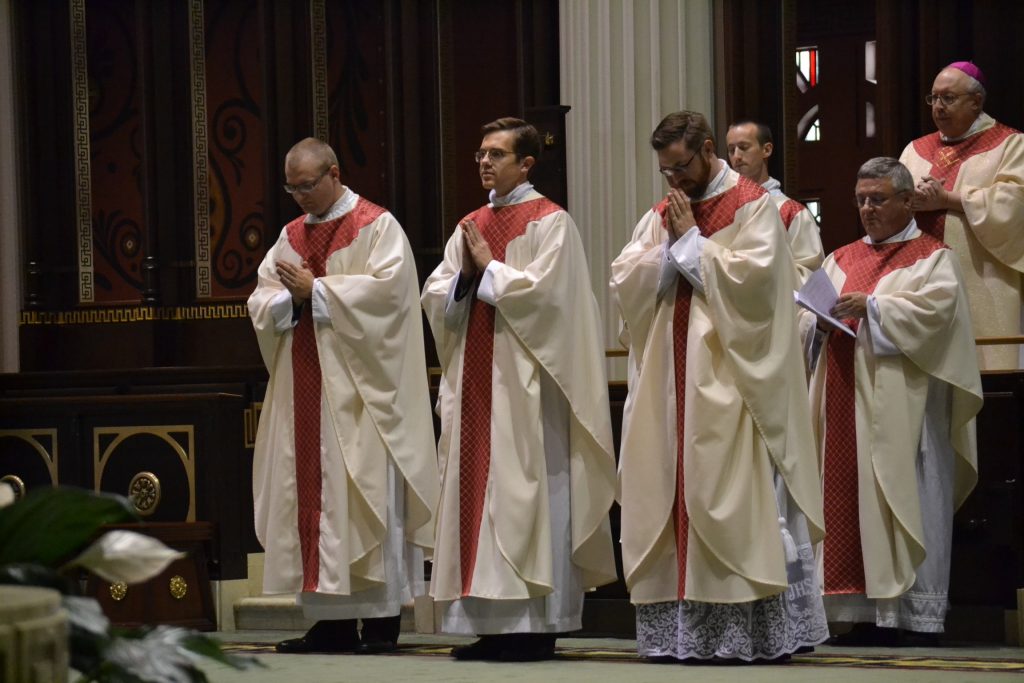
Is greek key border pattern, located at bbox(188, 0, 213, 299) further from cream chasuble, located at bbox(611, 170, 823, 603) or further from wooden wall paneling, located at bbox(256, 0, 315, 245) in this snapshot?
cream chasuble, located at bbox(611, 170, 823, 603)

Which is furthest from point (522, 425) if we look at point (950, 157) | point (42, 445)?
point (42, 445)

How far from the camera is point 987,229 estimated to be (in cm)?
700

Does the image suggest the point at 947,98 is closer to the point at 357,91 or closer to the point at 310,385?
the point at 310,385

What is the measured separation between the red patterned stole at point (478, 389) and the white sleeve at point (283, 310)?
2.20 ft

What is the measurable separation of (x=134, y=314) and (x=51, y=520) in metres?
7.22

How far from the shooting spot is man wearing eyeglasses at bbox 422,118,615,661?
596 cm

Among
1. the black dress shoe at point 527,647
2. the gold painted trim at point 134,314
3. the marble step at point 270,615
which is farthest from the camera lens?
the gold painted trim at point 134,314

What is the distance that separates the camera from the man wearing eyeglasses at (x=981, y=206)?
275 inches

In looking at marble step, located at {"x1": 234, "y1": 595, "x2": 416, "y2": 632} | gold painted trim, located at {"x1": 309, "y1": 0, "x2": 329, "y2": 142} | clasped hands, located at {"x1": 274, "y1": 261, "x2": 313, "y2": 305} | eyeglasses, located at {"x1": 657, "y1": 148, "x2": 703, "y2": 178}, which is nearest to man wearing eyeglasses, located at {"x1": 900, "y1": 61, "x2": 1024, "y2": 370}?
eyeglasses, located at {"x1": 657, "y1": 148, "x2": 703, "y2": 178}

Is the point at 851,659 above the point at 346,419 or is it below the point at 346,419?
below

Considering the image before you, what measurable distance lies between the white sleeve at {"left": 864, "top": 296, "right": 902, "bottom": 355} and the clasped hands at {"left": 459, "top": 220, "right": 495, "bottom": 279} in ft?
4.43

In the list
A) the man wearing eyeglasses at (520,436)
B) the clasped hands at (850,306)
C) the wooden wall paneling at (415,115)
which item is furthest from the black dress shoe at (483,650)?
the wooden wall paneling at (415,115)

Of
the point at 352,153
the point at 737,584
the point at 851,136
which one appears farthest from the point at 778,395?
the point at 851,136

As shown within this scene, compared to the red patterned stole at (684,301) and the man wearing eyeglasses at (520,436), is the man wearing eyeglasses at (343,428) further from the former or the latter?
the red patterned stole at (684,301)
